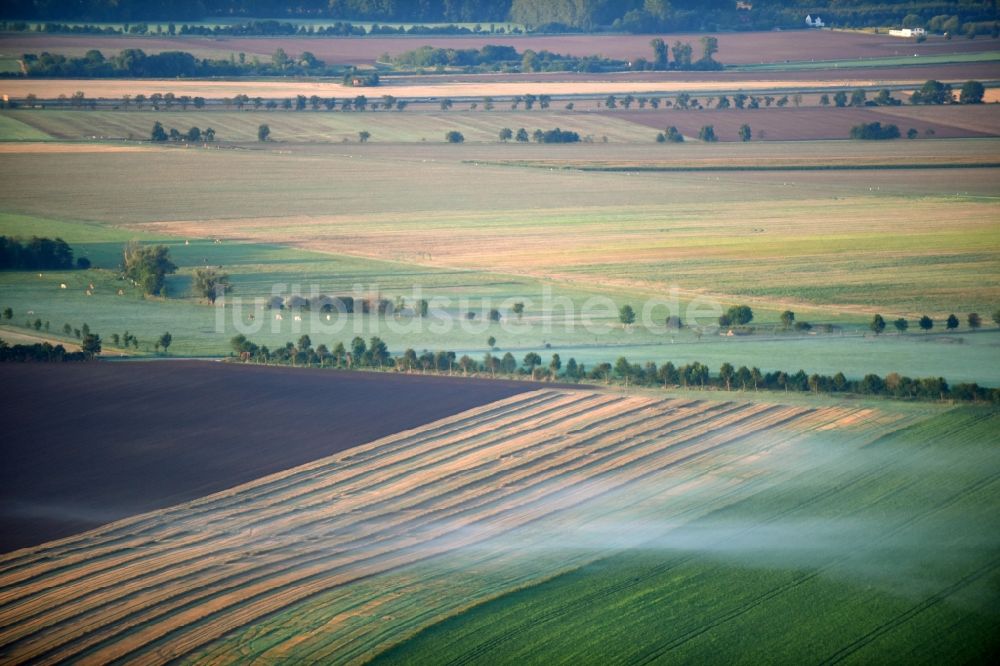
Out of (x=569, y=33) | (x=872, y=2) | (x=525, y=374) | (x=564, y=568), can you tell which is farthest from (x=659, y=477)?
(x=872, y=2)

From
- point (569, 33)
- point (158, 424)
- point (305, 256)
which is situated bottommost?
point (158, 424)

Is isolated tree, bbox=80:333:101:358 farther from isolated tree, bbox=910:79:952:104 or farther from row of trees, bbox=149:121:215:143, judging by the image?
isolated tree, bbox=910:79:952:104

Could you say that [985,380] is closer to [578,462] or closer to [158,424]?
[578,462]

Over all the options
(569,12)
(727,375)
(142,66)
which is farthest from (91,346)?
(569,12)

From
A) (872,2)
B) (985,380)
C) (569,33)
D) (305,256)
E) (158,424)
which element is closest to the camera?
(158,424)

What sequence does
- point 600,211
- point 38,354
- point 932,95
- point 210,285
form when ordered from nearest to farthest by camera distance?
point 38,354 → point 210,285 → point 600,211 → point 932,95

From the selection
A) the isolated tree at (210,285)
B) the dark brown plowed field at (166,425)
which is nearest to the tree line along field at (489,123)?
the isolated tree at (210,285)

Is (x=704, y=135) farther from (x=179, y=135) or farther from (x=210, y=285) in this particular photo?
(x=210, y=285)

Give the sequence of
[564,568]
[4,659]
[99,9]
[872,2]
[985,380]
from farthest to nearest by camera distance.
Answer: [872,2] → [99,9] → [985,380] → [564,568] → [4,659]
